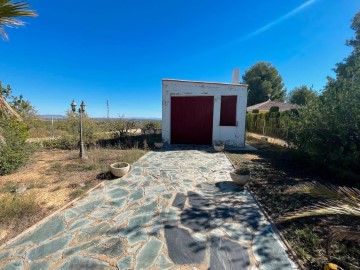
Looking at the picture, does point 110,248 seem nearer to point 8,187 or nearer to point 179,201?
point 179,201

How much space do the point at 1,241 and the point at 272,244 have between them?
3660mm

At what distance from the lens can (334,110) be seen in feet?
15.1

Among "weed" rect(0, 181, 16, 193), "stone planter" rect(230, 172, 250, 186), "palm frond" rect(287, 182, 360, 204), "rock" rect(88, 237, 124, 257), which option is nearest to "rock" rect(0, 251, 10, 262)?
"rock" rect(88, 237, 124, 257)

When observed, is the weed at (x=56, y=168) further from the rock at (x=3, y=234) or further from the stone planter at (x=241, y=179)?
the stone planter at (x=241, y=179)

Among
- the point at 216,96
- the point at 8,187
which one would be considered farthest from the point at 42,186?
the point at 216,96

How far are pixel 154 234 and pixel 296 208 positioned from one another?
Answer: 261cm

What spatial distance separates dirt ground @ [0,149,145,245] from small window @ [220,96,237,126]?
5.15 meters

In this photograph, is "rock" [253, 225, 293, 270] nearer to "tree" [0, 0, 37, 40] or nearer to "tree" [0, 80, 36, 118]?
"tree" [0, 0, 37, 40]

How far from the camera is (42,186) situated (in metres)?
4.10

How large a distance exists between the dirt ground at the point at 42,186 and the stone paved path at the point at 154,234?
350 millimetres

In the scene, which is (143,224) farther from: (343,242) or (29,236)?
(343,242)

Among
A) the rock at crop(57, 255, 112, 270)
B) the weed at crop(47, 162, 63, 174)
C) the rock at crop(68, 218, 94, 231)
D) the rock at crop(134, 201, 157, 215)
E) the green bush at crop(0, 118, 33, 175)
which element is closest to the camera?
the rock at crop(57, 255, 112, 270)

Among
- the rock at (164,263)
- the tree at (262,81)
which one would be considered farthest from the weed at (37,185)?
the tree at (262,81)

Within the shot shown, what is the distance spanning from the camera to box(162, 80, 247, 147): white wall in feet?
29.6
